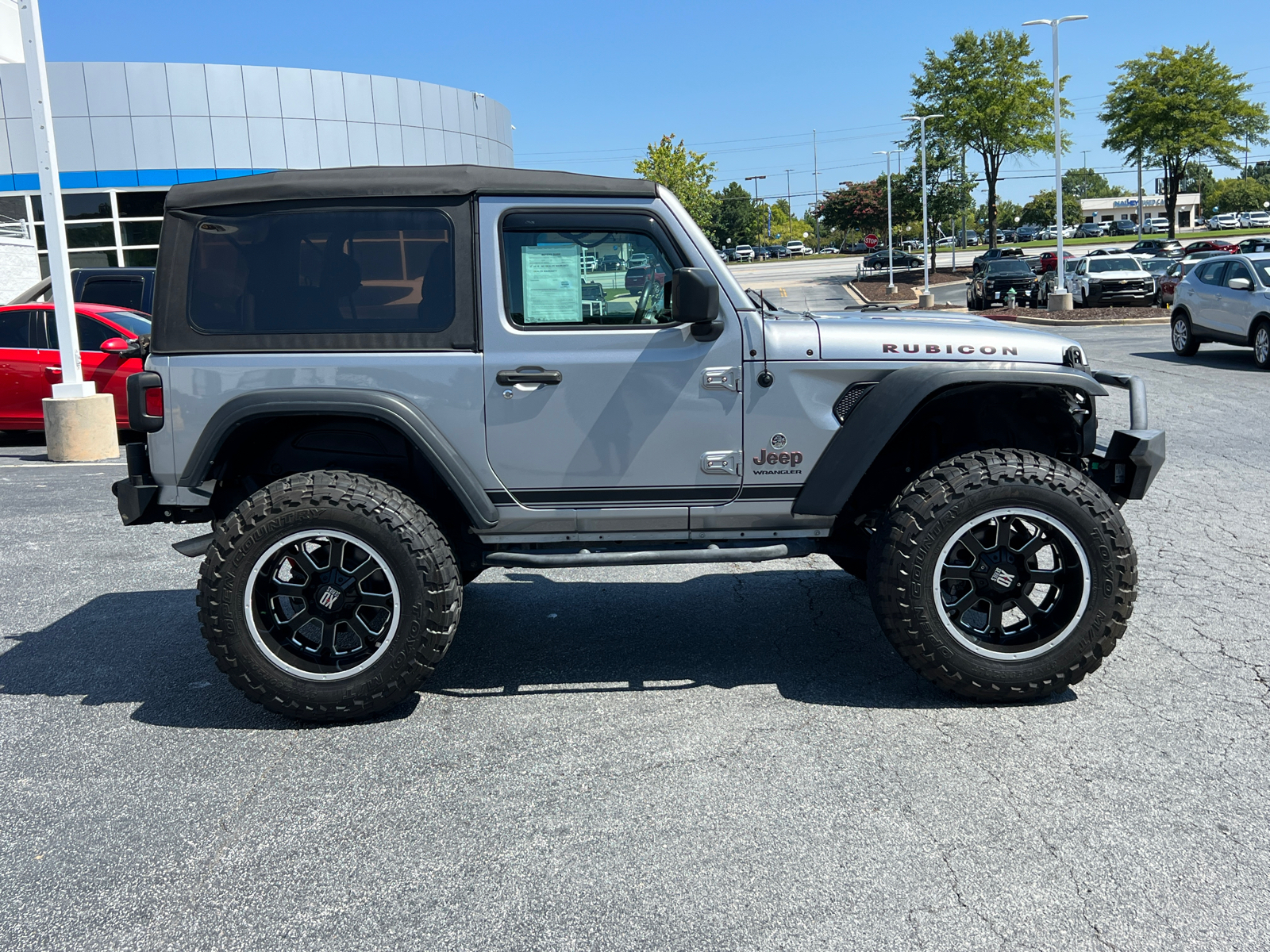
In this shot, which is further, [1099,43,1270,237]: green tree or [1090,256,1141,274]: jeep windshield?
[1099,43,1270,237]: green tree

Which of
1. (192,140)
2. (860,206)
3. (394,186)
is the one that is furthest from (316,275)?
(860,206)

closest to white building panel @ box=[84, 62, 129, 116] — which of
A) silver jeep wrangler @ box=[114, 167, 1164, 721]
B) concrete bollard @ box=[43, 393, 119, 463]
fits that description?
concrete bollard @ box=[43, 393, 119, 463]

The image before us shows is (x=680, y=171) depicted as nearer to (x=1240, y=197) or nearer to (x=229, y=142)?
(x=229, y=142)

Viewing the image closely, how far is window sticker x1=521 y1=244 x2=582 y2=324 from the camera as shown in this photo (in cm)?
424

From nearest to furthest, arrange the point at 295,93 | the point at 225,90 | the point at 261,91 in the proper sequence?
1. the point at 225,90
2. the point at 261,91
3. the point at 295,93

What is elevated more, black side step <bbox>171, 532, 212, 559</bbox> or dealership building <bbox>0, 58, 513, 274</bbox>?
dealership building <bbox>0, 58, 513, 274</bbox>

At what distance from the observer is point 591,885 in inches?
119

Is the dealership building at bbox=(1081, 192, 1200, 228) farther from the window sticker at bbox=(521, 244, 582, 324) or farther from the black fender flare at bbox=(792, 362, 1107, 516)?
the window sticker at bbox=(521, 244, 582, 324)

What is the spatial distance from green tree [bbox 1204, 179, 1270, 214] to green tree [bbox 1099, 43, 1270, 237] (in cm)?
6461

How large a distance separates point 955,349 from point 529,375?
171cm

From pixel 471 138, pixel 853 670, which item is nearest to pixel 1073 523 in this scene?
pixel 853 670

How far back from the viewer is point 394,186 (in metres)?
4.18

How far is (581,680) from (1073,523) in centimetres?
211

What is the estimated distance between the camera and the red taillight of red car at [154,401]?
4.20 m
